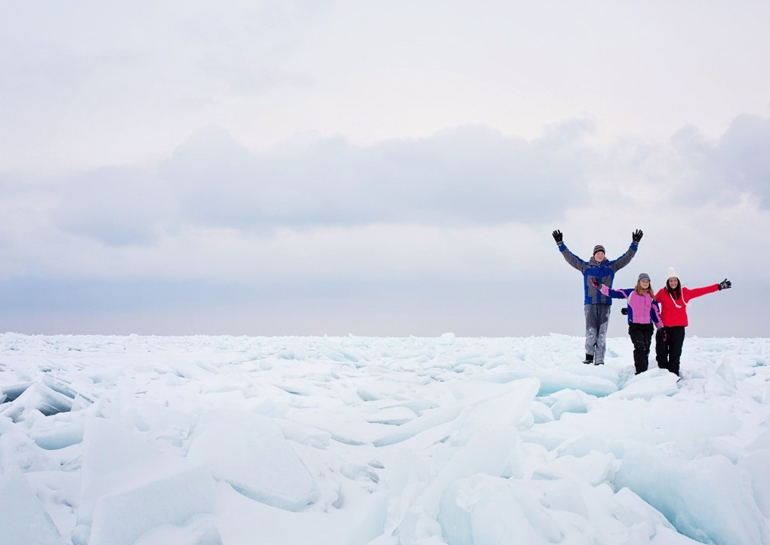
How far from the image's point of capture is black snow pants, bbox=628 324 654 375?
545cm

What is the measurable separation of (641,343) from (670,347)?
0.27m

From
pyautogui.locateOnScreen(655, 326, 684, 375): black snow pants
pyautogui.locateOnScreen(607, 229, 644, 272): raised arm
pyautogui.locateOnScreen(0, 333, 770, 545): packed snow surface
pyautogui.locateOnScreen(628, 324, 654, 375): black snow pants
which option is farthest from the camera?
pyautogui.locateOnScreen(607, 229, 644, 272): raised arm

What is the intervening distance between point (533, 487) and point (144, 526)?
4.99ft

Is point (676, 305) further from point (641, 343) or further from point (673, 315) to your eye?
point (641, 343)

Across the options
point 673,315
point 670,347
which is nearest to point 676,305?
point 673,315

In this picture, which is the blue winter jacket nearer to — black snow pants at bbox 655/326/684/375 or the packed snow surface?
black snow pants at bbox 655/326/684/375

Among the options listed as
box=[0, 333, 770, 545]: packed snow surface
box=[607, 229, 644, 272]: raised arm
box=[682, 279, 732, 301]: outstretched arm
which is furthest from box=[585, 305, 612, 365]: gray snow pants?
box=[0, 333, 770, 545]: packed snow surface

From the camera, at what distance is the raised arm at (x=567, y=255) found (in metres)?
6.32

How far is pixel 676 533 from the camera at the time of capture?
2154 mm

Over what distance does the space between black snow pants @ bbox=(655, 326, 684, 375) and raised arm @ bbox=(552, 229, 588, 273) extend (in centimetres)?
121

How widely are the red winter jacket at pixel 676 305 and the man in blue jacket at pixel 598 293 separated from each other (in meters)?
0.74

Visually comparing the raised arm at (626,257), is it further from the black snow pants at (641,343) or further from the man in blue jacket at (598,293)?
the black snow pants at (641,343)

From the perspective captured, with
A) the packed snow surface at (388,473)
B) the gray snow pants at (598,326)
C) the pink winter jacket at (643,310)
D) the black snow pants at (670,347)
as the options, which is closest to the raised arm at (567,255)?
the gray snow pants at (598,326)

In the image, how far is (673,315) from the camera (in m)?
5.37
